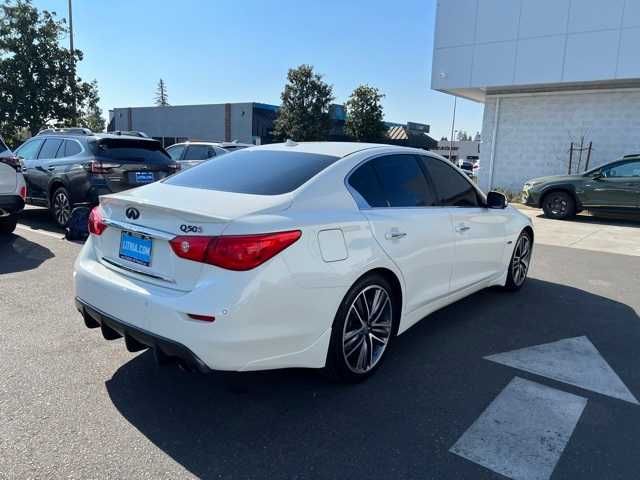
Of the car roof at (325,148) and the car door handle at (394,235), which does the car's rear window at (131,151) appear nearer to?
the car roof at (325,148)

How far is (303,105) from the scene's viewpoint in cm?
3716

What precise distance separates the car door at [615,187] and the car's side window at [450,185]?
29.6ft

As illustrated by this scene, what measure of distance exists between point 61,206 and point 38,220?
1.40m

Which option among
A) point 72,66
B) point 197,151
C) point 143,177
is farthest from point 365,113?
point 143,177

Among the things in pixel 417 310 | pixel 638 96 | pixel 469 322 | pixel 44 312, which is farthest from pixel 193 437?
pixel 638 96

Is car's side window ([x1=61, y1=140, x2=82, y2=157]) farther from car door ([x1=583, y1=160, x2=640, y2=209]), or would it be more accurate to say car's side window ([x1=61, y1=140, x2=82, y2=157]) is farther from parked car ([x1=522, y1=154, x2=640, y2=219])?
Result: car door ([x1=583, y1=160, x2=640, y2=209])

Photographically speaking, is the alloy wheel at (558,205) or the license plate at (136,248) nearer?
the license plate at (136,248)

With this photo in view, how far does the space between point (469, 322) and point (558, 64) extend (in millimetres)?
13995

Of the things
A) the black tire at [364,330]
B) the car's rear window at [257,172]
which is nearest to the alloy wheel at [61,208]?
the car's rear window at [257,172]

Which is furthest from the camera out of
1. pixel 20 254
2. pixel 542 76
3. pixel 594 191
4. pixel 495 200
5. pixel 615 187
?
pixel 542 76

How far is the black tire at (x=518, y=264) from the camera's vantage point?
5473 millimetres

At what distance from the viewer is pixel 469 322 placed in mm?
4625

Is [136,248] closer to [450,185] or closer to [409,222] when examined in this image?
[409,222]

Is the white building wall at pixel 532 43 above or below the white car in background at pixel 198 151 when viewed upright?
above
